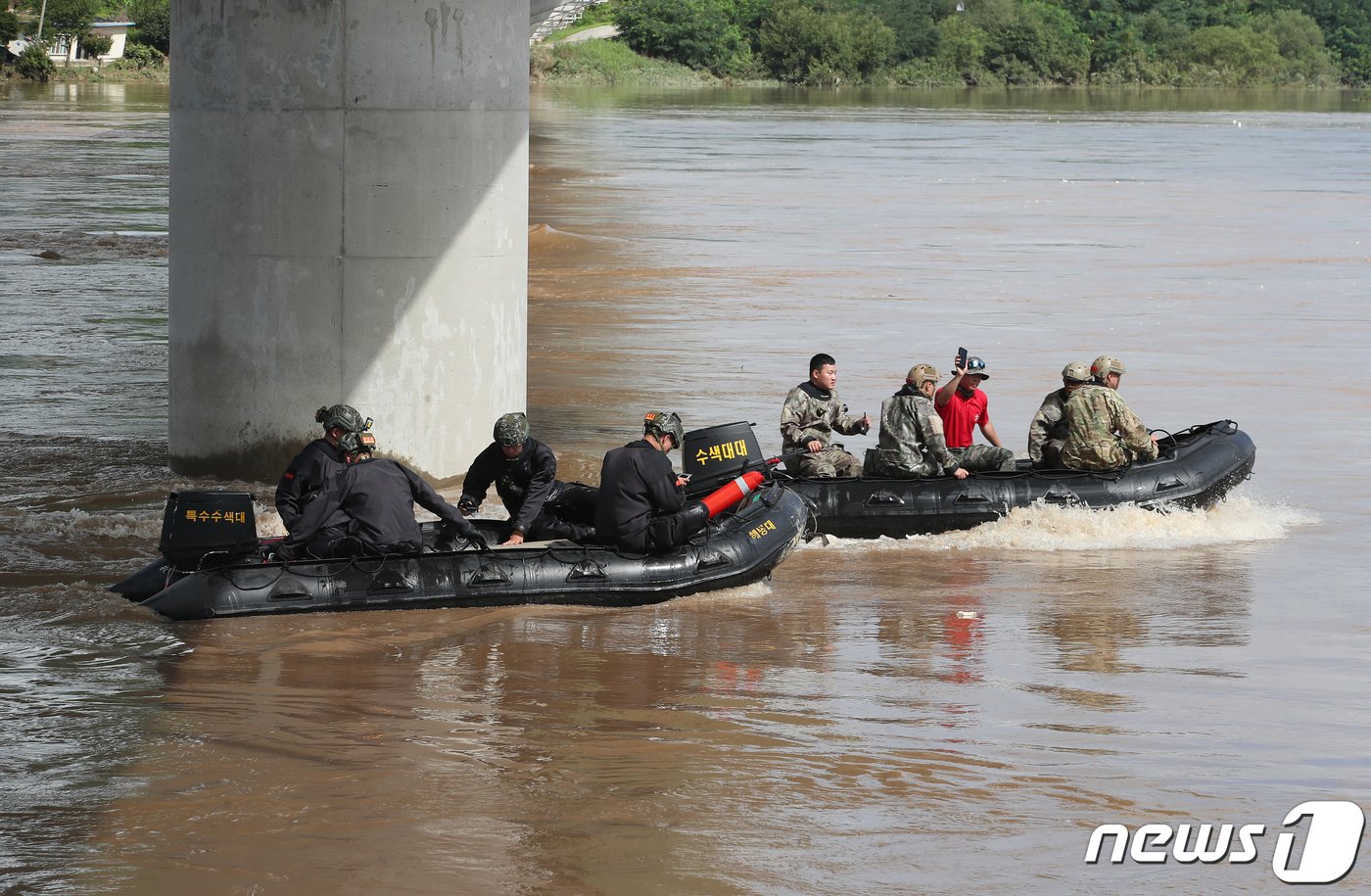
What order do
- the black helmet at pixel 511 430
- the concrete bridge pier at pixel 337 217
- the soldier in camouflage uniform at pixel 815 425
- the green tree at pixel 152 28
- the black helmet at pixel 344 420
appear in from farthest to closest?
the green tree at pixel 152 28 → the concrete bridge pier at pixel 337 217 → the soldier in camouflage uniform at pixel 815 425 → the black helmet at pixel 511 430 → the black helmet at pixel 344 420

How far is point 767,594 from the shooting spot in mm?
12883

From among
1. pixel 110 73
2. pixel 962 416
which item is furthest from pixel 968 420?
pixel 110 73

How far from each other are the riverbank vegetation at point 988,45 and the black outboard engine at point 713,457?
116m

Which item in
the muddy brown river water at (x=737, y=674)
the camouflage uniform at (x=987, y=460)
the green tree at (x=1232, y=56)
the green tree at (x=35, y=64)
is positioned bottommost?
the muddy brown river water at (x=737, y=674)

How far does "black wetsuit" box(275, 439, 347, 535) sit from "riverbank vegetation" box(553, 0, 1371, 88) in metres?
117

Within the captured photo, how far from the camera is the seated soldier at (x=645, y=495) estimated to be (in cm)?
1238

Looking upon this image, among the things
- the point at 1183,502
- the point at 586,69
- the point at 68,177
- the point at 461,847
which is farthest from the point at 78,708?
the point at 586,69

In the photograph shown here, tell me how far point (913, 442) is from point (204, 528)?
5.59m

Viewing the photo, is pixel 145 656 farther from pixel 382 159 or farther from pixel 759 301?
pixel 759 301

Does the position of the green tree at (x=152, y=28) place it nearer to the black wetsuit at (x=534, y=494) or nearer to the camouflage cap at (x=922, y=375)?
the camouflage cap at (x=922, y=375)

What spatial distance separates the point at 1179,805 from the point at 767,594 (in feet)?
14.6

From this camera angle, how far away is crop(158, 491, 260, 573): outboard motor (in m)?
11.8

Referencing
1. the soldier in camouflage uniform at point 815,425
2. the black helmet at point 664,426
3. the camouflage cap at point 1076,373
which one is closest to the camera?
the black helmet at point 664,426

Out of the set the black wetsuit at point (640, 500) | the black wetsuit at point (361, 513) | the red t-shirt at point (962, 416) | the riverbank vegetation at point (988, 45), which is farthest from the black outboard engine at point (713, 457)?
the riverbank vegetation at point (988, 45)
